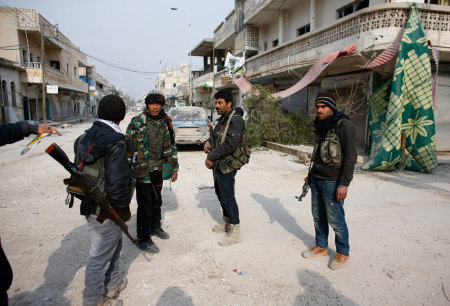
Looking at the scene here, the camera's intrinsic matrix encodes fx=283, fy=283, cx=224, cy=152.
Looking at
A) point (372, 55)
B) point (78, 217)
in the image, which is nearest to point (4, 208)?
point (78, 217)

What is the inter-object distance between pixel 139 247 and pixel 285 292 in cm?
165

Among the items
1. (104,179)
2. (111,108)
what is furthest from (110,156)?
(111,108)

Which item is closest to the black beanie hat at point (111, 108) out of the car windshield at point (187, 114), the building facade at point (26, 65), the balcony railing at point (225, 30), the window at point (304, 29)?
the car windshield at point (187, 114)

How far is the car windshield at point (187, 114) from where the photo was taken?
1052cm

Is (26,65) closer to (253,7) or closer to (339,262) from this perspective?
(253,7)

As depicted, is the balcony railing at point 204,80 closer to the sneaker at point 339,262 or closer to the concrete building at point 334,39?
the concrete building at point 334,39

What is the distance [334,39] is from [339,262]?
869 centimetres

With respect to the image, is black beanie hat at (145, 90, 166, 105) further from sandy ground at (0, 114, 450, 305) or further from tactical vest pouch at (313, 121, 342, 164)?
tactical vest pouch at (313, 121, 342, 164)

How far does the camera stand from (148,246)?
314cm

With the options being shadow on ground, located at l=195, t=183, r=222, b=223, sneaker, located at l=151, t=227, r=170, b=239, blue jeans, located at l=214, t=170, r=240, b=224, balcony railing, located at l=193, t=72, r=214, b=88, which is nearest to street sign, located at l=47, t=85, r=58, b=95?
balcony railing, located at l=193, t=72, r=214, b=88

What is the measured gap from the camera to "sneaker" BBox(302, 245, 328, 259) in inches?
118

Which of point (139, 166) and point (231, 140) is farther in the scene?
point (231, 140)

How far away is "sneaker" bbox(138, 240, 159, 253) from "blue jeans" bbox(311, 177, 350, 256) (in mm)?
1765

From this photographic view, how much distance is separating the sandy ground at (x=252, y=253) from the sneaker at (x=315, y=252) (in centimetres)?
6
